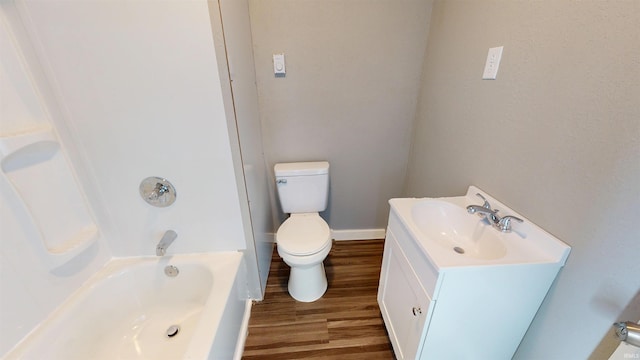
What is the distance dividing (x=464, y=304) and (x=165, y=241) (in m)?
1.34

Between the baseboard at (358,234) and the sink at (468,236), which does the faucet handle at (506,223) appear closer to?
the sink at (468,236)

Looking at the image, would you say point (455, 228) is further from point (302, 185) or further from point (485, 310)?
point (302, 185)

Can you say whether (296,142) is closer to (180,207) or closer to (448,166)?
(180,207)

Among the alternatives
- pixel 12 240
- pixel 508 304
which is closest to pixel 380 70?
pixel 508 304

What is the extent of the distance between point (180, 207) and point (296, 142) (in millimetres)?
860

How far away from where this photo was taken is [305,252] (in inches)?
54.2

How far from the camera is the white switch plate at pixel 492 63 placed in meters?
1.01

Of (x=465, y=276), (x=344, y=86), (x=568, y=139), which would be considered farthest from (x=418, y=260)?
(x=344, y=86)

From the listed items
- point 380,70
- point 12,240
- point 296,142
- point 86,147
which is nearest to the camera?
point 12,240

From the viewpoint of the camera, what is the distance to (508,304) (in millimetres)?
857

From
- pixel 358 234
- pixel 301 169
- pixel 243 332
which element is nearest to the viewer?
pixel 243 332

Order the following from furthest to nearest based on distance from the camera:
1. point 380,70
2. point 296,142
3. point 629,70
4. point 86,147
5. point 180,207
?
1. point 296,142
2. point 380,70
3. point 180,207
4. point 86,147
5. point 629,70

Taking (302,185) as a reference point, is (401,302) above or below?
below

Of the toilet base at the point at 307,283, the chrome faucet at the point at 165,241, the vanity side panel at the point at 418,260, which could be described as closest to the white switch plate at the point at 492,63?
the vanity side panel at the point at 418,260
